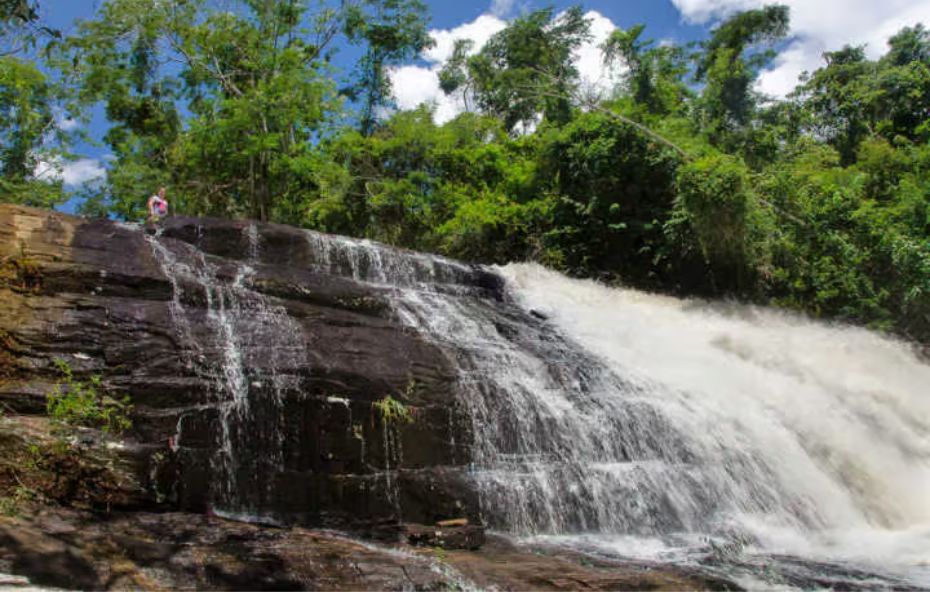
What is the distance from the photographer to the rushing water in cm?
756

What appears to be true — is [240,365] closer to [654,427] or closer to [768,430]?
[654,427]

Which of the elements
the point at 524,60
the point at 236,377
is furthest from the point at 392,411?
the point at 524,60

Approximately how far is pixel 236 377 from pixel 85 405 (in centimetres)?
152

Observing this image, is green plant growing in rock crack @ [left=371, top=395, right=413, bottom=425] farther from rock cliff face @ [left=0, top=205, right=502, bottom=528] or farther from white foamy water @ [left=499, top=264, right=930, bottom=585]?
white foamy water @ [left=499, top=264, right=930, bottom=585]

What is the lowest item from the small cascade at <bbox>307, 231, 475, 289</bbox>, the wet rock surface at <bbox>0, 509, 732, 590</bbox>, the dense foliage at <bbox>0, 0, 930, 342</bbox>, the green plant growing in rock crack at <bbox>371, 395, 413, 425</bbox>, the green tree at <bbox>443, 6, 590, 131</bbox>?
the wet rock surface at <bbox>0, 509, 732, 590</bbox>

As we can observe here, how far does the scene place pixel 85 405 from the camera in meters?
6.41

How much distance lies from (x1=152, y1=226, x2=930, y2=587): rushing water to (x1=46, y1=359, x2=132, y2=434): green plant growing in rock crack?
0.98 meters

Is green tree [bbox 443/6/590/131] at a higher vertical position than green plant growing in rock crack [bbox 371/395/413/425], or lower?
higher

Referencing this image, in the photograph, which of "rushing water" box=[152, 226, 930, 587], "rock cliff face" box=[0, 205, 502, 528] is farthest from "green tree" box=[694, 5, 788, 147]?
"rock cliff face" box=[0, 205, 502, 528]

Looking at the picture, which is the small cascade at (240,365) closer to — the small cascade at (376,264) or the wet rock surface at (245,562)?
the wet rock surface at (245,562)

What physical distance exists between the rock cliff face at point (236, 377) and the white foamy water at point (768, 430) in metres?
1.90

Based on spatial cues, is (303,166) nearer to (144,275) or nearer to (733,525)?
(144,275)

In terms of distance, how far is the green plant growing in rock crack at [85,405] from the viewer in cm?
639

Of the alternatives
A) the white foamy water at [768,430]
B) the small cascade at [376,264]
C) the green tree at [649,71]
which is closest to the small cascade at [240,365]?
the white foamy water at [768,430]
